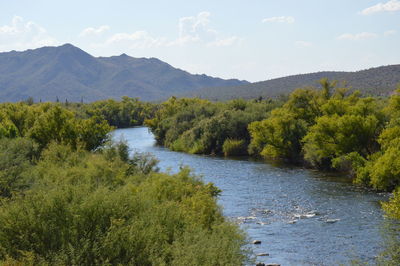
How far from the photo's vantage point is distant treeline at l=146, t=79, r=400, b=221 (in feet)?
160

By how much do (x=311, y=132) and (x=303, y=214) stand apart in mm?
24742

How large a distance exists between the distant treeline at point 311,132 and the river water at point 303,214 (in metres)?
2.72

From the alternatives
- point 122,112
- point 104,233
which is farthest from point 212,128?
point 122,112

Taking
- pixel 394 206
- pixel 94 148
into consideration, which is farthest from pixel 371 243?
pixel 94 148

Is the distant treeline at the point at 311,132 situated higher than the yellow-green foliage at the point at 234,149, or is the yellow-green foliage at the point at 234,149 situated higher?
the distant treeline at the point at 311,132

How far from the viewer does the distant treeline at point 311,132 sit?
48728 millimetres

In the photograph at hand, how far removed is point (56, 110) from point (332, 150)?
33.2m

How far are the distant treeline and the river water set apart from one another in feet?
8.92

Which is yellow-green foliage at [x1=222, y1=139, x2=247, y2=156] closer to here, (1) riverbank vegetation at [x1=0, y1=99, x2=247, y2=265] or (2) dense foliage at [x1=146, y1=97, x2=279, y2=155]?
(2) dense foliage at [x1=146, y1=97, x2=279, y2=155]

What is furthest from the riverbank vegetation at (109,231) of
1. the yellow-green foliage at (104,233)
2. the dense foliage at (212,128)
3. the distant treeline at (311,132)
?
the dense foliage at (212,128)

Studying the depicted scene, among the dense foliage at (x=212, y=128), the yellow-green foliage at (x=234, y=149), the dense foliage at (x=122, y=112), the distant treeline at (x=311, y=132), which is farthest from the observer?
the dense foliage at (x=122, y=112)

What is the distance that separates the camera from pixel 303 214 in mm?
38594

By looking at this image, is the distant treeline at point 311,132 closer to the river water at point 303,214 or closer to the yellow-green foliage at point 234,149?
the yellow-green foliage at point 234,149

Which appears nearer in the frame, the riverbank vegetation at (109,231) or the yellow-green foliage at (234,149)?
the riverbank vegetation at (109,231)
